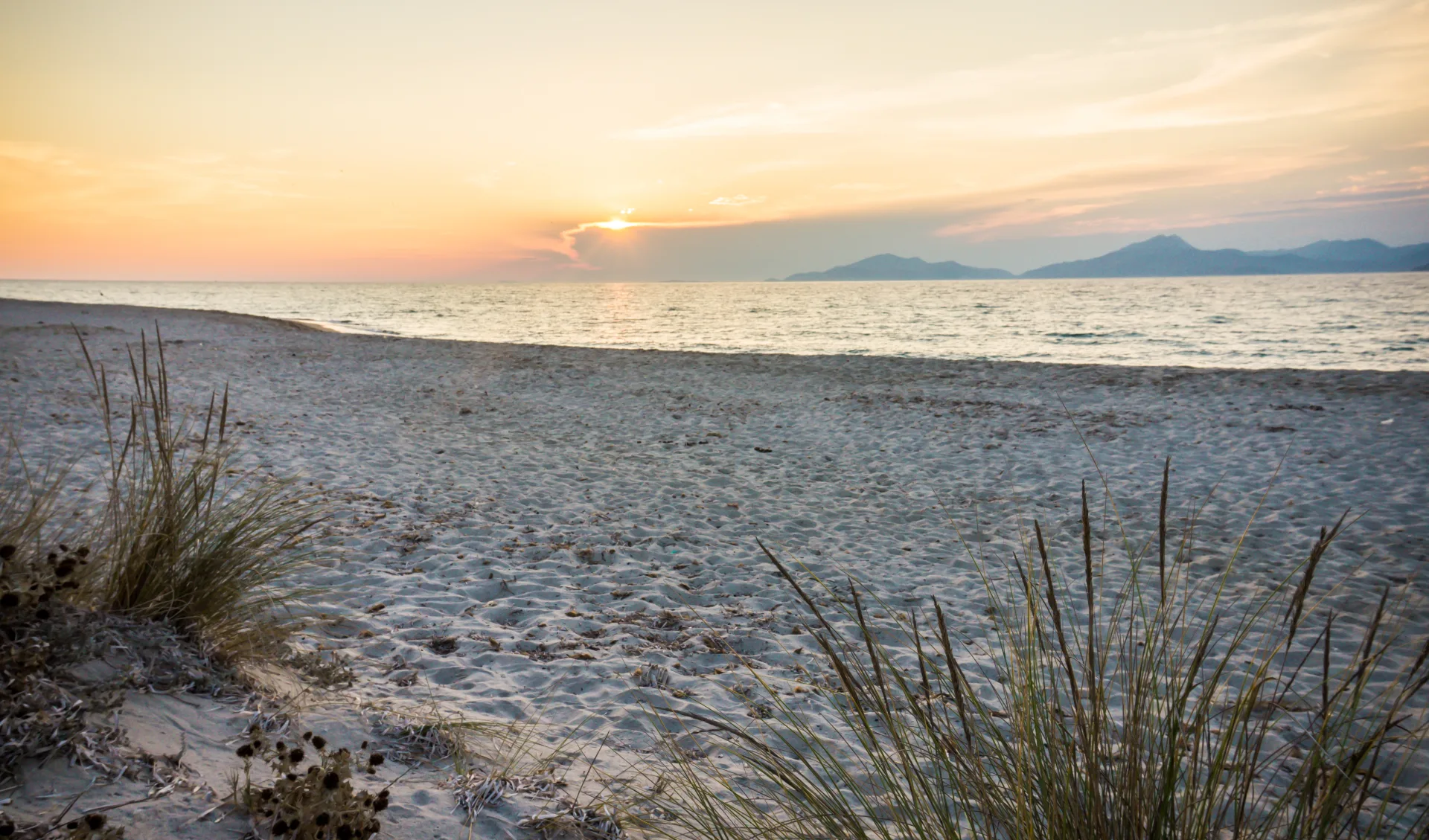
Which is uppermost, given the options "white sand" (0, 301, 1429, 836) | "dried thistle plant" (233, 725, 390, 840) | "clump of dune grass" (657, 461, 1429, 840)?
"clump of dune grass" (657, 461, 1429, 840)

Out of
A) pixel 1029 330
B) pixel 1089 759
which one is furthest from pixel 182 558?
pixel 1029 330

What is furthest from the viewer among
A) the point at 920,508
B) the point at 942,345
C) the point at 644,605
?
the point at 942,345

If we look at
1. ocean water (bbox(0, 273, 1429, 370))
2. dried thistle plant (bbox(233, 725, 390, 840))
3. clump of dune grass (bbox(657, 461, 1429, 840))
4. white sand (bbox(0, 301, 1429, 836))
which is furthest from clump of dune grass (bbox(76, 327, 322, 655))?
ocean water (bbox(0, 273, 1429, 370))

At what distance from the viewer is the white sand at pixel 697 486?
14.4 ft

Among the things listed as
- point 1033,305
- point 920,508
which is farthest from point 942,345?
point 1033,305

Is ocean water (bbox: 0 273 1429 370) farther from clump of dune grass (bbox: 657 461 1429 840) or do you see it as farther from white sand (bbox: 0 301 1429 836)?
clump of dune grass (bbox: 657 461 1429 840)

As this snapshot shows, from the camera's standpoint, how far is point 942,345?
3155 centimetres

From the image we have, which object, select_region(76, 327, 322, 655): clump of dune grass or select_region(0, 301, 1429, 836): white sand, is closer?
select_region(76, 327, 322, 655): clump of dune grass

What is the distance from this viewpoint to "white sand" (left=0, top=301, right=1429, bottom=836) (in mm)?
4398

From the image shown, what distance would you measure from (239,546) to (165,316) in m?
29.4

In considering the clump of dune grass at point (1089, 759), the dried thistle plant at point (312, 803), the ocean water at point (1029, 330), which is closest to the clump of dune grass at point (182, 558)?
the dried thistle plant at point (312, 803)

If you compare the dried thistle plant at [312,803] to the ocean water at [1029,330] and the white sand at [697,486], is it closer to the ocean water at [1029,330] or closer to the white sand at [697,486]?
the white sand at [697,486]

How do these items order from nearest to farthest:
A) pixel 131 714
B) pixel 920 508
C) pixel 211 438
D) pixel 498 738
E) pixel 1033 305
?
pixel 131 714
pixel 498 738
pixel 920 508
pixel 211 438
pixel 1033 305

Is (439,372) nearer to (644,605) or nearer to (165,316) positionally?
(644,605)
